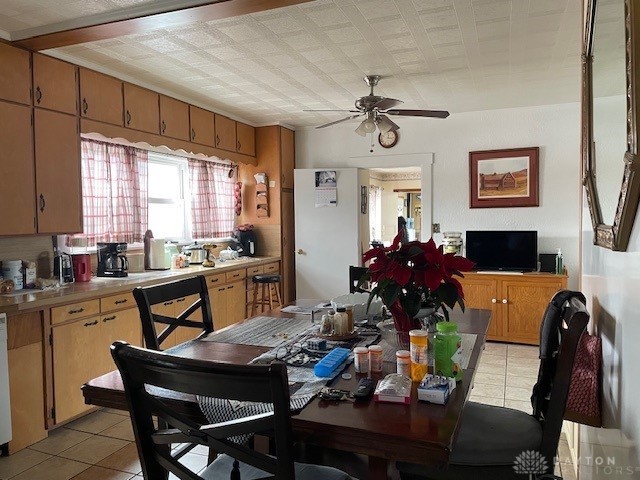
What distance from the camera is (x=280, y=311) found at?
258 centimetres

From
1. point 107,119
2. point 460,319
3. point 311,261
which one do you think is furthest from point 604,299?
point 311,261

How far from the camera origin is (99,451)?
105 inches

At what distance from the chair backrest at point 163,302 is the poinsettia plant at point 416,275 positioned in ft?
3.33

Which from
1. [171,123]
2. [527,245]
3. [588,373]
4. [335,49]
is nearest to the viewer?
[588,373]

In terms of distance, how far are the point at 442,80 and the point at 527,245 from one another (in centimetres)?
193

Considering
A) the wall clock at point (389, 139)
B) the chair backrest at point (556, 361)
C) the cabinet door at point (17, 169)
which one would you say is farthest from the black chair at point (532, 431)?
the wall clock at point (389, 139)

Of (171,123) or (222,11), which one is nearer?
(222,11)

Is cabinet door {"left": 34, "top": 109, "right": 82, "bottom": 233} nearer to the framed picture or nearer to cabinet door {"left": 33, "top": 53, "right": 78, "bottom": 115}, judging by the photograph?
cabinet door {"left": 33, "top": 53, "right": 78, "bottom": 115}

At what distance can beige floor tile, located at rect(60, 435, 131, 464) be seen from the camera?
260 centimetres

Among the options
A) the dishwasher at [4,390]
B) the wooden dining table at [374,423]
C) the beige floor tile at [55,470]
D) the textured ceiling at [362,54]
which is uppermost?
the textured ceiling at [362,54]

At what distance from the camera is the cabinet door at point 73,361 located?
9.49 feet

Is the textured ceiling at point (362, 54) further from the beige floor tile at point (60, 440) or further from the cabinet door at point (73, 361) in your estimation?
the beige floor tile at point (60, 440)

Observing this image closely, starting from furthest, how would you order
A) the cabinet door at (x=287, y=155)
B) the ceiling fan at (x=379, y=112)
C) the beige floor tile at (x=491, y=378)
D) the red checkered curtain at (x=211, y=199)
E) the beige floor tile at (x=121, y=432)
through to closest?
the cabinet door at (x=287, y=155), the red checkered curtain at (x=211, y=199), the beige floor tile at (x=491, y=378), the ceiling fan at (x=379, y=112), the beige floor tile at (x=121, y=432)

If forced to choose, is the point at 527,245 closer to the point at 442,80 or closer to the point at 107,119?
the point at 442,80
